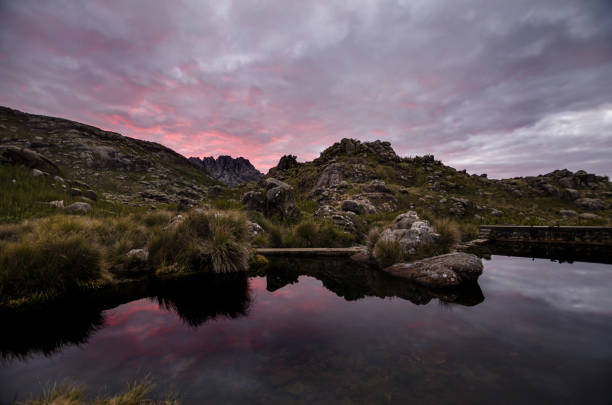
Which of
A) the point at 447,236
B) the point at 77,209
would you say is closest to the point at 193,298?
the point at 447,236

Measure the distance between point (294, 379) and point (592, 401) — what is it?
3.55 metres

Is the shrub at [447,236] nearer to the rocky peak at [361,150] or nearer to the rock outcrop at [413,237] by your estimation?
the rock outcrop at [413,237]

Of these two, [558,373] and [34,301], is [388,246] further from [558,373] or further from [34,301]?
[34,301]

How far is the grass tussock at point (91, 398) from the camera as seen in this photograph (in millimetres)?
2486

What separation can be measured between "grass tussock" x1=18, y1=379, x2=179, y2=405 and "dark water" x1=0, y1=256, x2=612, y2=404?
0.23m

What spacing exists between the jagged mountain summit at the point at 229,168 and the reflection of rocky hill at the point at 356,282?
170 m

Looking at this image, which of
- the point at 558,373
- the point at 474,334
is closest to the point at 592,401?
the point at 558,373

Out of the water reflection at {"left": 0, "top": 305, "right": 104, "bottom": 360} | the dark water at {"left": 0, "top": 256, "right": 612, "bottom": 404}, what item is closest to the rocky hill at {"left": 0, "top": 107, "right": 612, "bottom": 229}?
the dark water at {"left": 0, "top": 256, "right": 612, "bottom": 404}

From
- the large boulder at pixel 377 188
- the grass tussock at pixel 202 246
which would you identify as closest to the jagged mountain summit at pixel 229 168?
the large boulder at pixel 377 188

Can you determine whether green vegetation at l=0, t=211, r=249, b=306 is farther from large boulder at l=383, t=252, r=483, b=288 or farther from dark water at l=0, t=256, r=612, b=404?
large boulder at l=383, t=252, r=483, b=288

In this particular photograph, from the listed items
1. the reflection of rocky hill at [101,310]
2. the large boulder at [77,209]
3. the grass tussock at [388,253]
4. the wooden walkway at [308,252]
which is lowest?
the reflection of rocky hill at [101,310]

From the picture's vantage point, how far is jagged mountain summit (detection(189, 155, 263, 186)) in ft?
584

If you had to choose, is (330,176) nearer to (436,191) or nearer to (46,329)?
(436,191)

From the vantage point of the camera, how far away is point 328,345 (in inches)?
162
